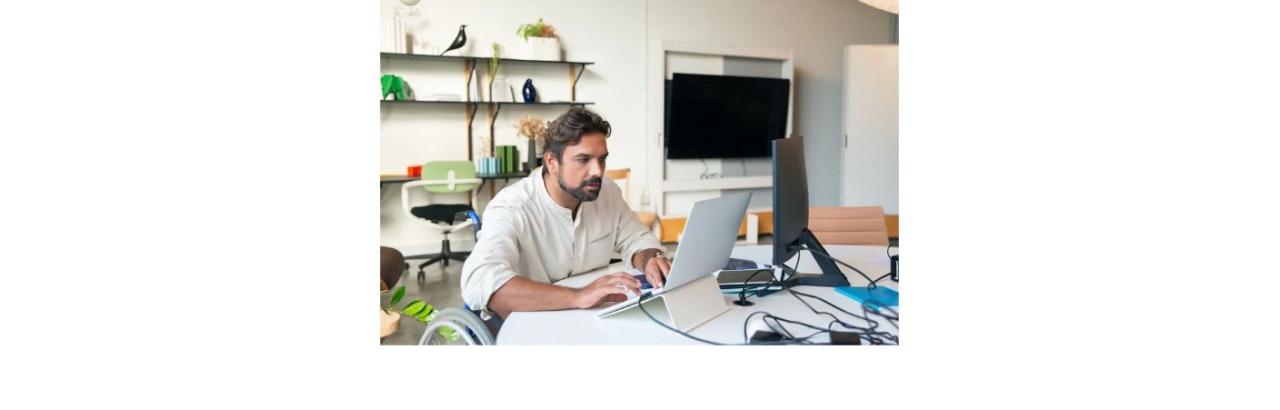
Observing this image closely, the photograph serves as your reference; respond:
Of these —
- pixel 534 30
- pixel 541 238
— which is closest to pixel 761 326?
pixel 541 238

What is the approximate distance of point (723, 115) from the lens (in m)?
4.10

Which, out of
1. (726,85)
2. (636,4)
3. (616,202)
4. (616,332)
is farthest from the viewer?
(636,4)

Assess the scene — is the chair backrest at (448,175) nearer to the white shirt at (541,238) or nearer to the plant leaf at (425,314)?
the white shirt at (541,238)

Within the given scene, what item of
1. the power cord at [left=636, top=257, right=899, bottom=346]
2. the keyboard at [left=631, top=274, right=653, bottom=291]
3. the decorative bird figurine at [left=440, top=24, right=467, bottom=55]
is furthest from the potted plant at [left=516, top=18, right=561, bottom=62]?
the power cord at [left=636, top=257, right=899, bottom=346]

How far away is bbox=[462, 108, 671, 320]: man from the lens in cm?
196

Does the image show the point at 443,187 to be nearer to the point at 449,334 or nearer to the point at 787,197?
the point at 449,334

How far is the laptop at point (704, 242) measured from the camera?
58.5 inches

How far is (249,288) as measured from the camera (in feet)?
5.37

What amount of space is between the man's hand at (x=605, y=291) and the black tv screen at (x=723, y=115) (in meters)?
2.39

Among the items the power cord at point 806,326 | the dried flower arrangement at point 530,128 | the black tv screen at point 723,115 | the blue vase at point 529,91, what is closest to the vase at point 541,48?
the blue vase at point 529,91
